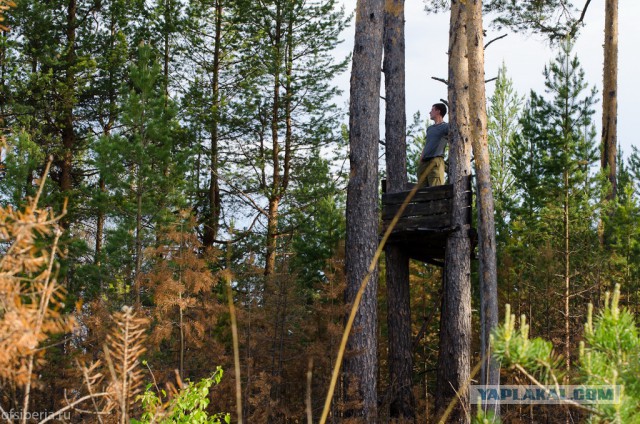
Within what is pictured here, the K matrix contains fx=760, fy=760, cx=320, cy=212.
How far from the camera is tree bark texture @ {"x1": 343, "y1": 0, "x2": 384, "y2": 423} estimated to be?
9281 millimetres

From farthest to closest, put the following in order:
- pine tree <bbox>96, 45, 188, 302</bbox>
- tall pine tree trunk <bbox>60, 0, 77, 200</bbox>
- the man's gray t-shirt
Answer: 1. tall pine tree trunk <bbox>60, 0, 77, 200</bbox>
2. pine tree <bbox>96, 45, 188, 302</bbox>
3. the man's gray t-shirt

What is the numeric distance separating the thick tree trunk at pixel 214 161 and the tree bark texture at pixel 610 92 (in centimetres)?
850

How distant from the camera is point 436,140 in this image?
400 inches

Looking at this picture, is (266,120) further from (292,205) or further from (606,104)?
(606,104)

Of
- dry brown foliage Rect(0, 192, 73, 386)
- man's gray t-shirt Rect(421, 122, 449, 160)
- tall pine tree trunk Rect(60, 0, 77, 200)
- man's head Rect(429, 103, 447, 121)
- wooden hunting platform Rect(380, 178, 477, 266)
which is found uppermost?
→ tall pine tree trunk Rect(60, 0, 77, 200)

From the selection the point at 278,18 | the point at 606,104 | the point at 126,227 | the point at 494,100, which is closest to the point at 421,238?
the point at 126,227

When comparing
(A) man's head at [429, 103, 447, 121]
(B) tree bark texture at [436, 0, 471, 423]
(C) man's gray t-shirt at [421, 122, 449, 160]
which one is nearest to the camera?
(B) tree bark texture at [436, 0, 471, 423]

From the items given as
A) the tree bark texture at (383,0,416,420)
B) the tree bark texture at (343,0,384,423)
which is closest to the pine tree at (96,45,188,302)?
the tree bark texture at (383,0,416,420)

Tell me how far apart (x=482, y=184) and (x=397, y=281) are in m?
2.38

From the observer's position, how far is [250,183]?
18.0m

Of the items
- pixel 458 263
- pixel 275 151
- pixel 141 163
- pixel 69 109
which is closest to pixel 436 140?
pixel 458 263

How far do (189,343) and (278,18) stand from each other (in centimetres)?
1013

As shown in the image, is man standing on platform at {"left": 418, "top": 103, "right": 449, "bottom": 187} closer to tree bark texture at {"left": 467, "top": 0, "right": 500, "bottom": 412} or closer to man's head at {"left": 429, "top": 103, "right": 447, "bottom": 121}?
man's head at {"left": 429, "top": 103, "right": 447, "bottom": 121}

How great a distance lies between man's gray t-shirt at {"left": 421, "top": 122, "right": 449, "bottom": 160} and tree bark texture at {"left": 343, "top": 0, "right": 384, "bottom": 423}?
92 centimetres
